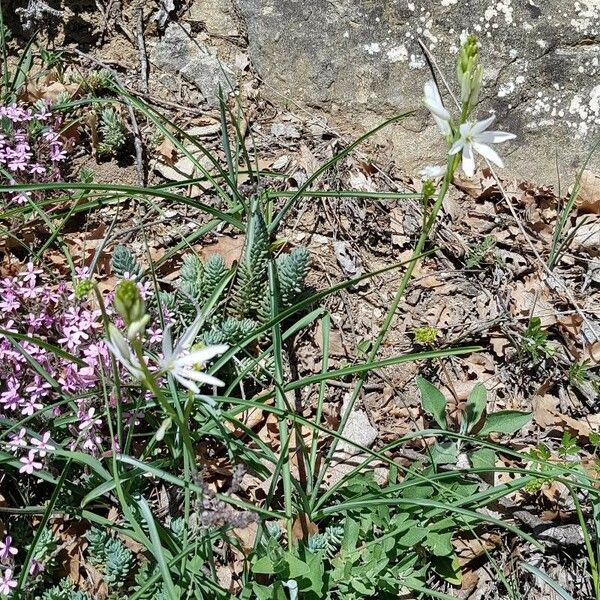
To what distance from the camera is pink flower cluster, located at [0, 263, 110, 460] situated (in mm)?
2309

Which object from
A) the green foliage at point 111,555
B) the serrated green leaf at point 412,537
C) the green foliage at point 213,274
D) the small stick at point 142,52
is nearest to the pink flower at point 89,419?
the green foliage at point 111,555

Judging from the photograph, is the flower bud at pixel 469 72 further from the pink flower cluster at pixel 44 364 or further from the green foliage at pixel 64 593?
the green foliage at pixel 64 593

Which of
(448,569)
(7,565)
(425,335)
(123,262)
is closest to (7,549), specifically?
(7,565)

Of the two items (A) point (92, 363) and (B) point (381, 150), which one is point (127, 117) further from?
(A) point (92, 363)

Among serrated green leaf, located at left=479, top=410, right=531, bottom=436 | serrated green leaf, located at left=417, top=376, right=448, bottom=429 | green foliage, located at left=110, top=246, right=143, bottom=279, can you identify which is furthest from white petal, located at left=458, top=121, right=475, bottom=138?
green foliage, located at left=110, top=246, right=143, bottom=279

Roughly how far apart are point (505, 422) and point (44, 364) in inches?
61.3

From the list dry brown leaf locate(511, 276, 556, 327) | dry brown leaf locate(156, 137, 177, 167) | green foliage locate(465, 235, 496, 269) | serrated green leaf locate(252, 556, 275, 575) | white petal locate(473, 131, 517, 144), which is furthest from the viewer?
dry brown leaf locate(156, 137, 177, 167)

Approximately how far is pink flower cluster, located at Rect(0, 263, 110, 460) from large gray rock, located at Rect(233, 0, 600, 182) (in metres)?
1.64

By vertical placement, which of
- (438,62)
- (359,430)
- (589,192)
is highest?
(438,62)

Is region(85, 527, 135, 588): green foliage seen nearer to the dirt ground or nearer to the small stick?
the dirt ground

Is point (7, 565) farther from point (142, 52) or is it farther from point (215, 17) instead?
point (215, 17)

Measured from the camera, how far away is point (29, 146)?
127 inches

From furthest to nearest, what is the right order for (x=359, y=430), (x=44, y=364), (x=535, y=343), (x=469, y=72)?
(x=535, y=343)
(x=359, y=430)
(x=44, y=364)
(x=469, y=72)

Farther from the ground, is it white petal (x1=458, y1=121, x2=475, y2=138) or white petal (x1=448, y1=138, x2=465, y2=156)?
white petal (x1=458, y1=121, x2=475, y2=138)
